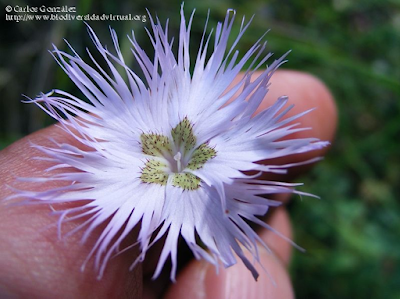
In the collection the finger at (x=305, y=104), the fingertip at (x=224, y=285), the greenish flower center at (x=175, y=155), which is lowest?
the fingertip at (x=224, y=285)

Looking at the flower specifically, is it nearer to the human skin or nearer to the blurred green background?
the human skin

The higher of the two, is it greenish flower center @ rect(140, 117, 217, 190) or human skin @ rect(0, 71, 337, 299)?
greenish flower center @ rect(140, 117, 217, 190)

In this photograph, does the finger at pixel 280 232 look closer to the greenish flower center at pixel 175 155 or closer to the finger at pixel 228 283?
the finger at pixel 228 283

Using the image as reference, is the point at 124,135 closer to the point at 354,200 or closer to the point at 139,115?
the point at 139,115

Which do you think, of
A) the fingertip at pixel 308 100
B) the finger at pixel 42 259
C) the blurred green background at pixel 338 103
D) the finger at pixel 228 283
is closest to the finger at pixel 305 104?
the fingertip at pixel 308 100

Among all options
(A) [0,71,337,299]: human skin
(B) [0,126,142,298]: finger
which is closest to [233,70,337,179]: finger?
(A) [0,71,337,299]: human skin

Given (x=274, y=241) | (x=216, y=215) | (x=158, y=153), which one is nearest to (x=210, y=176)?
(x=216, y=215)

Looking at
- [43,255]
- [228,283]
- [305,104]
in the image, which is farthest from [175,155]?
[305,104]
